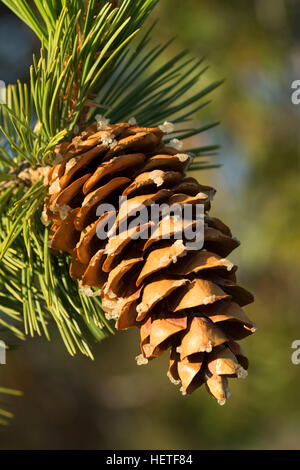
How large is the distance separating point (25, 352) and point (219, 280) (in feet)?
5.50

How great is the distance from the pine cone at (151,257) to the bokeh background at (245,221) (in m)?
1.11

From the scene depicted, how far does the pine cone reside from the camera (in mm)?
437

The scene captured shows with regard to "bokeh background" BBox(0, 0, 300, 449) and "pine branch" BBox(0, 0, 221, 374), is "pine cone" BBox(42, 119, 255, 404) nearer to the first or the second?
"pine branch" BBox(0, 0, 221, 374)

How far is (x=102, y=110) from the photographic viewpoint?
62 cm

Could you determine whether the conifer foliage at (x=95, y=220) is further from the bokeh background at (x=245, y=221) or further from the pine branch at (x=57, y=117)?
the bokeh background at (x=245, y=221)

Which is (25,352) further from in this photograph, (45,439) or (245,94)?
(245,94)

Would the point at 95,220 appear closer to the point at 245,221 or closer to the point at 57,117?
the point at 57,117

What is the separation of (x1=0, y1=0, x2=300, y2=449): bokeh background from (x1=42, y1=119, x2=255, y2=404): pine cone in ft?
3.63

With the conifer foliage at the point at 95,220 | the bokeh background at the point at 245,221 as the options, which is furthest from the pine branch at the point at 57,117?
the bokeh background at the point at 245,221

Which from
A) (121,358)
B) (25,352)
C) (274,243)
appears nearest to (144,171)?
(274,243)

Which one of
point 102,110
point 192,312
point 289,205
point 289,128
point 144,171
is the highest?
point 289,128

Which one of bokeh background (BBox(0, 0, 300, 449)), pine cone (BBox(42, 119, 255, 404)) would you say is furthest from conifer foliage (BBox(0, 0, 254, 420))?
bokeh background (BBox(0, 0, 300, 449))

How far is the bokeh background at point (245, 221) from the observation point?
1.62 m

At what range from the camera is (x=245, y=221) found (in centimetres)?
182
